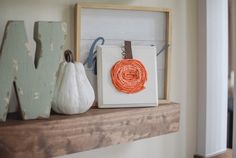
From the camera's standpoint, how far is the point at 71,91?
30.6 inches

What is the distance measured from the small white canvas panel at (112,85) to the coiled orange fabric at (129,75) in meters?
0.01

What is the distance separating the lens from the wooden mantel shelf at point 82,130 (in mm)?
668

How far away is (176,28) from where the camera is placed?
1147 millimetres

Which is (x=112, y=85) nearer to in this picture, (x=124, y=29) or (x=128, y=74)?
(x=128, y=74)

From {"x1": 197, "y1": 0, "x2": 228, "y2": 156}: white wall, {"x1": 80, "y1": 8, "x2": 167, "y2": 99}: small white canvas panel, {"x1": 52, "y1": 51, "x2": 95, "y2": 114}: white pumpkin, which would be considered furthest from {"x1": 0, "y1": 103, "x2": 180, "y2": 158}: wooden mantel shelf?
{"x1": 197, "y1": 0, "x2": 228, "y2": 156}: white wall

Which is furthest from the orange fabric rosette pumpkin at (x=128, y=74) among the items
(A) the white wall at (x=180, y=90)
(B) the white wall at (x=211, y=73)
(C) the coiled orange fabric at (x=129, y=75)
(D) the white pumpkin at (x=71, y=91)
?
(B) the white wall at (x=211, y=73)

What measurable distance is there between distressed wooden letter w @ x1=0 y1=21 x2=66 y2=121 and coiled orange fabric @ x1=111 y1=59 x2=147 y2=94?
21 cm

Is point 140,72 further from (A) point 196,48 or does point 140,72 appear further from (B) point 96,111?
(A) point 196,48

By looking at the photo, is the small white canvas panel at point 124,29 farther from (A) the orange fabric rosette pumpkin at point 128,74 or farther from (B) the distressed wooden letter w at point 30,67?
(B) the distressed wooden letter w at point 30,67

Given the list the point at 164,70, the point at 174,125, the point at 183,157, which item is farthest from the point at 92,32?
the point at 183,157

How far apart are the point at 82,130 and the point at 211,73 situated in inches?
25.8

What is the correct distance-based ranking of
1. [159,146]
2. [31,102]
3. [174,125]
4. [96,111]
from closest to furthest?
[31,102], [96,111], [174,125], [159,146]

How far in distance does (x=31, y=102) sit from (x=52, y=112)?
0.35 ft

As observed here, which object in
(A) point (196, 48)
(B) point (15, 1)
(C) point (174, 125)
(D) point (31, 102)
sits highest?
(B) point (15, 1)
